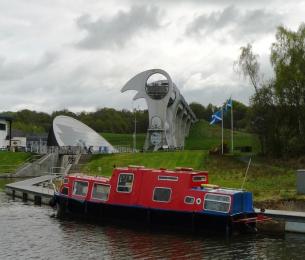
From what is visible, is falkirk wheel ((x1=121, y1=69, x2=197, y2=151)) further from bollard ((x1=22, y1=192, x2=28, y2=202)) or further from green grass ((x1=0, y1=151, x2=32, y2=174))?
bollard ((x1=22, y1=192, x2=28, y2=202))

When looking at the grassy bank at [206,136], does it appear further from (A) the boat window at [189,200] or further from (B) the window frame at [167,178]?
(A) the boat window at [189,200]

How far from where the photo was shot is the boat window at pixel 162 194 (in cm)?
3500

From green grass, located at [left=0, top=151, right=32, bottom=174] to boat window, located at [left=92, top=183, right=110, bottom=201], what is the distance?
165 feet

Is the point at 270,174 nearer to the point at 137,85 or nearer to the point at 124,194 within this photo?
the point at 124,194

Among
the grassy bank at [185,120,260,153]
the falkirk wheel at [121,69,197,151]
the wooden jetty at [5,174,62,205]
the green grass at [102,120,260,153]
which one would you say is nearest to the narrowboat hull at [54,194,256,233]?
the wooden jetty at [5,174,62,205]

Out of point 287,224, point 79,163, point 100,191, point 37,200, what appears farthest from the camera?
point 79,163

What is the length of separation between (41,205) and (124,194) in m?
14.0

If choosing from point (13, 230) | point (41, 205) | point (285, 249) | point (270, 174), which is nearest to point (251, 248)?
point (285, 249)

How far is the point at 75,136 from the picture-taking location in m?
111

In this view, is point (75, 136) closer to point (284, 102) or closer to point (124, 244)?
point (284, 102)

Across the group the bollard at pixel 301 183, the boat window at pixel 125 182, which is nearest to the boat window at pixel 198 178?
the boat window at pixel 125 182

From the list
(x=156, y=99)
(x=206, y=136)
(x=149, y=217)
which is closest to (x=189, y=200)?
(x=149, y=217)

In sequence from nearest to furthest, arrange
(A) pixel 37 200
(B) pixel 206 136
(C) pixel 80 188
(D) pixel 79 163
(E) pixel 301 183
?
(C) pixel 80 188 < (E) pixel 301 183 < (A) pixel 37 200 < (D) pixel 79 163 < (B) pixel 206 136

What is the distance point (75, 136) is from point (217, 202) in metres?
80.7
